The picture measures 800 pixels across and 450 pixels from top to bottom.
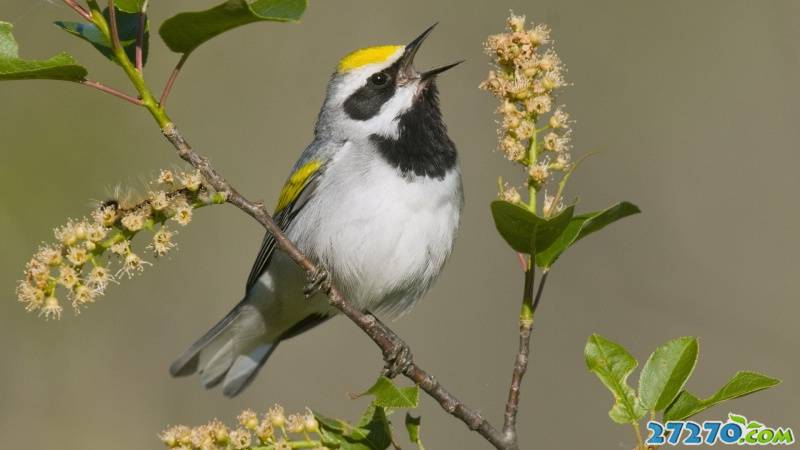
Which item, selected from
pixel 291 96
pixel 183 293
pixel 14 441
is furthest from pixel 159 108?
pixel 291 96

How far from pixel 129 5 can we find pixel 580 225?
1.10 meters

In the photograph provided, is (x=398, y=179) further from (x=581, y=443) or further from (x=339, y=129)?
(x=581, y=443)

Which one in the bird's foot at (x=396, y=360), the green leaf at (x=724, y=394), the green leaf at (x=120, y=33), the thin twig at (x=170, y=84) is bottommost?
the green leaf at (x=724, y=394)

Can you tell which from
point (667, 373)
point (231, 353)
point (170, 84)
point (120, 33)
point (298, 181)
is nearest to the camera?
point (667, 373)

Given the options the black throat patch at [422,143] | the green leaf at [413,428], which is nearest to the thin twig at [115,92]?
the green leaf at [413,428]

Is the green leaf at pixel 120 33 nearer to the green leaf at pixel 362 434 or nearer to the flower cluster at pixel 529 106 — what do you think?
the flower cluster at pixel 529 106

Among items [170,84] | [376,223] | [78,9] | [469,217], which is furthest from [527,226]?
[469,217]

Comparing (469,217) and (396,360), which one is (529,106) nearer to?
(396,360)

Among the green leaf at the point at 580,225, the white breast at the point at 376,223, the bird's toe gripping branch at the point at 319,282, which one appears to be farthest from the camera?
the white breast at the point at 376,223

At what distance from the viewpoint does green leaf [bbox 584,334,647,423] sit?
81.5 inches

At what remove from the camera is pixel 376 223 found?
3500 mm

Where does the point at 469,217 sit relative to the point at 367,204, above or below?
above

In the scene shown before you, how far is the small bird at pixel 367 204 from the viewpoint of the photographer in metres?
3.53

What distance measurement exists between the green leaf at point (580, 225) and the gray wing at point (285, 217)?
5.36 ft
